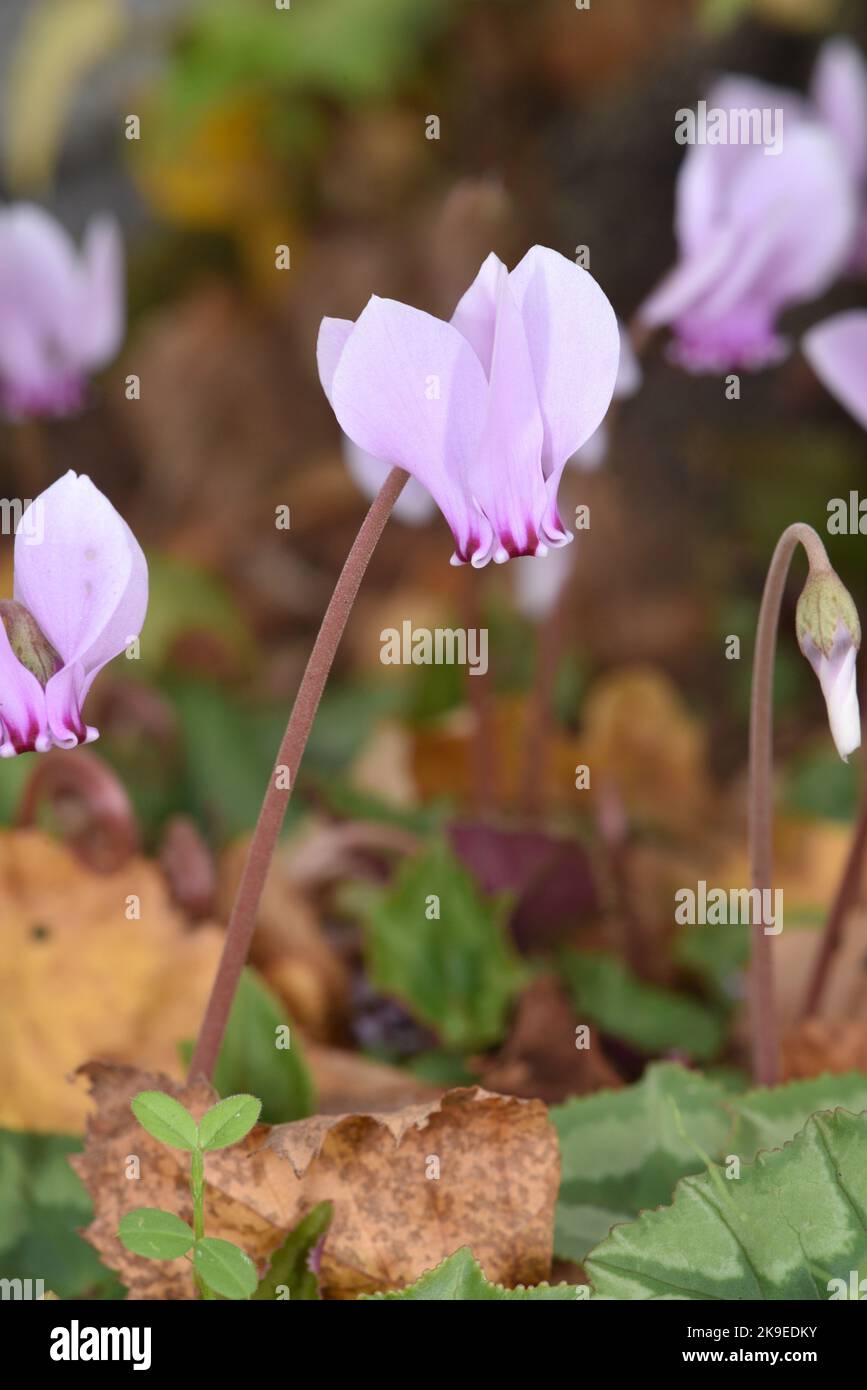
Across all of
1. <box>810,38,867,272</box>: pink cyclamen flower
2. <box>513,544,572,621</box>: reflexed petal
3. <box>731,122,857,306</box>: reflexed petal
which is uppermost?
<box>810,38,867,272</box>: pink cyclamen flower

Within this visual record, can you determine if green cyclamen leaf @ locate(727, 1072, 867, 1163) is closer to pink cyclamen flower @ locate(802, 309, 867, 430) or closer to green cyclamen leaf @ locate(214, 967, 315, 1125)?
green cyclamen leaf @ locate(214, 967, 315, 1125)

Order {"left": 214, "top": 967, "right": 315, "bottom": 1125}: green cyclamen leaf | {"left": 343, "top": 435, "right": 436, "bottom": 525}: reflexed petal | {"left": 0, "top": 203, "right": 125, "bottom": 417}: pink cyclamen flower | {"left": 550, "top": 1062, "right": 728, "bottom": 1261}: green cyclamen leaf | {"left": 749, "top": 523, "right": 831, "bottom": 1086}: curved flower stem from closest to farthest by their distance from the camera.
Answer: {"left": 749, "top": 523, "right": 831, "bottom": 1086}: curved flower stem → {"left": 550, "top": 1062, "right": 728, "bottom": 1261}: green cyclamen leaf → {"left": 214, "top": 967, "right": 315, "bottom": 1125}: green cyclamen leaf → {"left": 343, "top": 435, "right": 436, "bottom": 525}: reflexed petal → {"left": 0, "top": 203, "right": 125, "bottom": 417}: pink cyclamen flower

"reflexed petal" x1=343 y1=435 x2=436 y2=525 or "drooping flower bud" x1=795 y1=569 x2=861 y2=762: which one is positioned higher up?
Answer: "reflexed petal" x1=343 y1=435 x2=436 y2=525

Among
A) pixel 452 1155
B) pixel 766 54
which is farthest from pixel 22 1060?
pixel 766 54

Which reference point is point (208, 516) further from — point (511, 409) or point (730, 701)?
point (511, 409)

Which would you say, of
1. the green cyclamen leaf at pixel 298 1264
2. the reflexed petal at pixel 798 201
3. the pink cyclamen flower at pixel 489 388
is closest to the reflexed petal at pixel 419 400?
the pink cyclamen flower at pixel 489 388

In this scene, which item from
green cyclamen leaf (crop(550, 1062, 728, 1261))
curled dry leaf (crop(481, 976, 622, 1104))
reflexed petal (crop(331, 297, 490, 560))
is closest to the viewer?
reflexed petal (crop(331, 297, 490, 560))

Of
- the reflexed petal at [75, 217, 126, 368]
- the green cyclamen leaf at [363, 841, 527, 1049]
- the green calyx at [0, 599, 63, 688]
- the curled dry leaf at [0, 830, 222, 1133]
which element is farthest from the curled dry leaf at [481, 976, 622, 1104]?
the reflexed petal at [75, 217, 126, 368]
